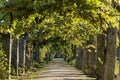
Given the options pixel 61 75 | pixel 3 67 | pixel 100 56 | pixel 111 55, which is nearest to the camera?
pixel 111 55

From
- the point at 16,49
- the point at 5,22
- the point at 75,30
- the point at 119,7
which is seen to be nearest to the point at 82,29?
the point at 75,30

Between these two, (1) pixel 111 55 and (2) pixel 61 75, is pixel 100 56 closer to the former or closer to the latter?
(1) pixel 111 55

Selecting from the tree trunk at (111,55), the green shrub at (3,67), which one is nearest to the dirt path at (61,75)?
the green shrub at (3,67)

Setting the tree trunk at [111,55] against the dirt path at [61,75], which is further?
the dirt path at [61,75]

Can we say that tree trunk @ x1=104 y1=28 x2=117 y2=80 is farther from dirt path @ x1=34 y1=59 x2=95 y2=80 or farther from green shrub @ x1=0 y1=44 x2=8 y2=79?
dirt path @ x1=34 y1=59 x2=95 y2=80

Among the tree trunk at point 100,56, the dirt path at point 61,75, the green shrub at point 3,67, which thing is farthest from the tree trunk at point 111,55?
the dirt path at point 61,75

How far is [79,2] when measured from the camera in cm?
1480

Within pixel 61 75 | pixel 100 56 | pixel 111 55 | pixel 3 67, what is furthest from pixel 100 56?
pixel 61 75

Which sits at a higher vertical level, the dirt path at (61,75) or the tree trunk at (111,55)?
the tree trunk at (111,55)

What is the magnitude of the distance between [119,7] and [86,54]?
1937 cm

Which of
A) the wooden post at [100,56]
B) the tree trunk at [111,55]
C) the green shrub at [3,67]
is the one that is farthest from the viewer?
the wooden post at [100,56]

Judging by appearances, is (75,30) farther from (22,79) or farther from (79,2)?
(79,2)

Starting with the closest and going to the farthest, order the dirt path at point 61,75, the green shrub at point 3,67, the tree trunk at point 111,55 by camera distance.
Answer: the tree trunk at point 111,55 → the green shrub at point 3,67 → the dirt path at point 61,75

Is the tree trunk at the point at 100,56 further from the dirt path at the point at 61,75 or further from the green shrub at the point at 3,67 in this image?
the green shrub at the point at 3,67
